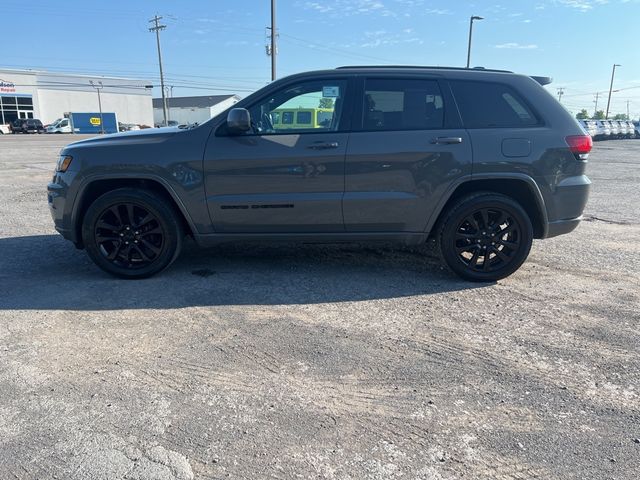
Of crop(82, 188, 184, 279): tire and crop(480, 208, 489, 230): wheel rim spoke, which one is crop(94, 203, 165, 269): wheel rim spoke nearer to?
crop(82, 188, 184, 279): tire

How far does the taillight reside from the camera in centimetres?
456

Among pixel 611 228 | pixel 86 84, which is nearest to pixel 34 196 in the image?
pixel 611 228

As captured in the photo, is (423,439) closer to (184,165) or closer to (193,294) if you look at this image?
(193,294)

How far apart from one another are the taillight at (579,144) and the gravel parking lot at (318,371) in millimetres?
1246

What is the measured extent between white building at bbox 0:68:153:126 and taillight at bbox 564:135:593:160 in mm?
68344

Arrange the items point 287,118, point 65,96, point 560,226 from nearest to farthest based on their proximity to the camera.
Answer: point 287,118 < point 560,226 < point 65,96

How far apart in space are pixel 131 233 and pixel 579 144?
14.0 feet

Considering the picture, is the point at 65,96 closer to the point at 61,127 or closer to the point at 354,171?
the point at 61,127

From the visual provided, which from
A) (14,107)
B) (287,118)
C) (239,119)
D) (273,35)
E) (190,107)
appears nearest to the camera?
(239,119)

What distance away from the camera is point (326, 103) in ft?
15.2

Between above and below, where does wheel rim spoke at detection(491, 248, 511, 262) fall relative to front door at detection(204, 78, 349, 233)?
below

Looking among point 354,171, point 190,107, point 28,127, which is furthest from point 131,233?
point 190,107

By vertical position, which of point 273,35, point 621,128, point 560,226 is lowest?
point 560,226

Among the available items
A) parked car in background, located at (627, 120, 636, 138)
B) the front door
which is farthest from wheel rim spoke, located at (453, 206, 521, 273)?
parked car in background, located at (627, 120, 636, 138)
